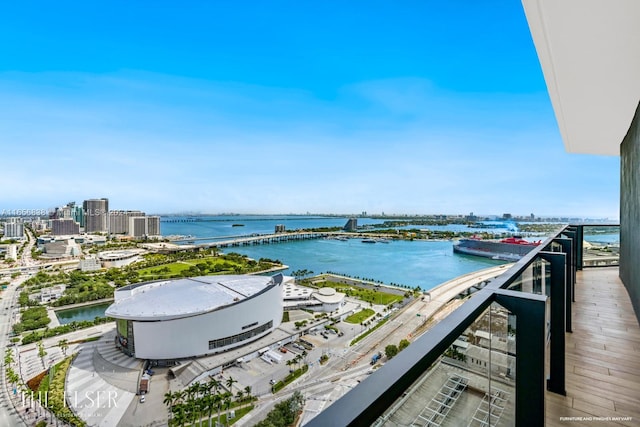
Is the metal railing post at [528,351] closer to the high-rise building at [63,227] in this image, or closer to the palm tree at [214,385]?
the palm tree at [214,385]

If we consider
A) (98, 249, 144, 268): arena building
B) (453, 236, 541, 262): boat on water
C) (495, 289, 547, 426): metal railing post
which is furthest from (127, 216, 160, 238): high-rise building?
(495, 289, 547, 426): metal railing post

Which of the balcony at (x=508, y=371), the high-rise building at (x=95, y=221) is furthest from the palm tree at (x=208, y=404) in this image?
the high-rise building at (x=95, y=221)

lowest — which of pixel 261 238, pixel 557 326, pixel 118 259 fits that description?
pixel 118 259

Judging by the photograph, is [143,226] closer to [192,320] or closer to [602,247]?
[192,320]

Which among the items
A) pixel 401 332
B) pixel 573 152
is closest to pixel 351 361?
pixel 401 332

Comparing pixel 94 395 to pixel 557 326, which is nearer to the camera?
pixel 557 326

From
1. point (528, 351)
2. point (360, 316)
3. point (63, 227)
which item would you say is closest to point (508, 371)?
point (528, 351)
